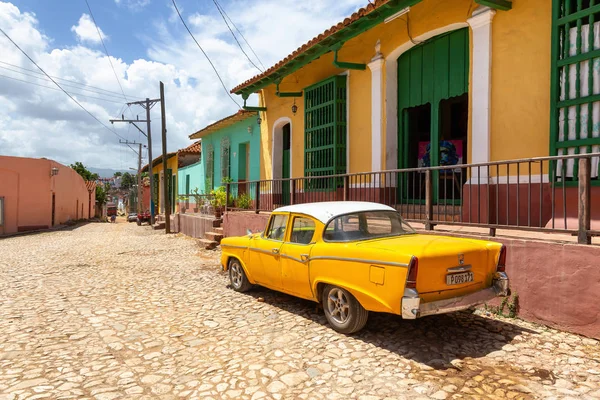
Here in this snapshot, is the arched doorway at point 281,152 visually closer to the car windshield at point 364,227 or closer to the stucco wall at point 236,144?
the stucco wall at point 236,144

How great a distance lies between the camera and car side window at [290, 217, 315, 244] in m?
4.98

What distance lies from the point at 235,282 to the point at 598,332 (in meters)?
4.70

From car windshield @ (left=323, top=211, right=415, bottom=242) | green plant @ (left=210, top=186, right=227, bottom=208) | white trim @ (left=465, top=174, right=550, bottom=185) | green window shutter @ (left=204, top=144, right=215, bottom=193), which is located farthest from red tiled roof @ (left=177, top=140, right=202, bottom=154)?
car windshield @ (left=323, top=211, right=415, bottom=242)

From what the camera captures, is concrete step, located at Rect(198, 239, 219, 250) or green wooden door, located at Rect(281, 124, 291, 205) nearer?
concrete step, located at Rect(198, 239, 219, 250)

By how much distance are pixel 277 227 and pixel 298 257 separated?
807 mm

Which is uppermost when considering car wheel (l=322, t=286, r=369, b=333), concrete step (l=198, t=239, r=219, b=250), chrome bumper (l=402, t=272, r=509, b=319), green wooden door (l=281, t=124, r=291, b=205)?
green wooden door (l=281, t=124, r=291, b=205)

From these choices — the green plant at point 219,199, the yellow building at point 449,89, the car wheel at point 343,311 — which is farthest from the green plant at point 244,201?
the car wheel at point 343,311

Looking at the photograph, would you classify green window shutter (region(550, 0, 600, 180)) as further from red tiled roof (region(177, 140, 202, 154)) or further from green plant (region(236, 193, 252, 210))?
red tiled roof (region(177, 140, 202, 154))

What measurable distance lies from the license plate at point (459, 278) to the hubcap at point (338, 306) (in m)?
1.06

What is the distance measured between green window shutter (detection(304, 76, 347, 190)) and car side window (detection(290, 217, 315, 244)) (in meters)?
3.85

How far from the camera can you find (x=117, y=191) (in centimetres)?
9231

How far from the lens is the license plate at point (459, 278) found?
3.89m

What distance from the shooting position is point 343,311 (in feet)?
14.4

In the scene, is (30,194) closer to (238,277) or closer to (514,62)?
(238,277)
